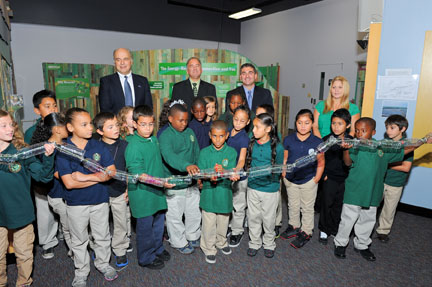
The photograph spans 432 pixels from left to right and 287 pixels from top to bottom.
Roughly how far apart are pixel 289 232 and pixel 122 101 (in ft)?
8.45

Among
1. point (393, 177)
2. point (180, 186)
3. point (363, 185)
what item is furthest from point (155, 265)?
point (393, 177)

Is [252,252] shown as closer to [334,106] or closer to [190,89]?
[334,106]

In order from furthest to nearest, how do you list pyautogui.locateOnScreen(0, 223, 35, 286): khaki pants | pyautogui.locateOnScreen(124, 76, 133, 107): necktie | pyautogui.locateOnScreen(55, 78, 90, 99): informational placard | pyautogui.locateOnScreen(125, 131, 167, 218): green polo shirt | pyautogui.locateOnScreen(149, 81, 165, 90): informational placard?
pyautogui.locateOnScreen(55, 78, 90, 99): informational placard < pyautogui.locateOnScreen(149, 81, 165, 90): informational placard < pyautogui.locateOnScreen(124, 76, 133, 107): necktie < pyautogui.locateOnScreen(125, 131, 167, 218): green polo shirt < pyautogui.locateOnScreen(0, 223, 35, 286): khaki pants

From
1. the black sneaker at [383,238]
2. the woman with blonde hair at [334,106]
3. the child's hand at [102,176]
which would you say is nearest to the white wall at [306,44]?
the woman with blonde hair at [334,106]

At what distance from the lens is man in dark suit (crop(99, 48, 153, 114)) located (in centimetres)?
330

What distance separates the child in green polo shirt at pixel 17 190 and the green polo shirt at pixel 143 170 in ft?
1.94

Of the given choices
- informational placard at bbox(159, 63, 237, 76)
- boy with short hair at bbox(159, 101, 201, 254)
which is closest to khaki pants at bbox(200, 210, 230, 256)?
boy with short hair at bbox(159, 101, 201, 254)

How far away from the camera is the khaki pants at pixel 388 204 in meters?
3.06

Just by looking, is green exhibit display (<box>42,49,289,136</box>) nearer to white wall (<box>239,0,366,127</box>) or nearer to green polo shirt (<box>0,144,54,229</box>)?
white wall (<box>239,0,366,127</box>)

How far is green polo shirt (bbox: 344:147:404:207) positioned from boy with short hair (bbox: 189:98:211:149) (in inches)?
60.1

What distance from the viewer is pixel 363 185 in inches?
104

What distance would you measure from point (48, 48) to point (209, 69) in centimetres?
568

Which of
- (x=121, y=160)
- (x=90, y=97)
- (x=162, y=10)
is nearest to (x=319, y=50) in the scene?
(x=162, y=10)

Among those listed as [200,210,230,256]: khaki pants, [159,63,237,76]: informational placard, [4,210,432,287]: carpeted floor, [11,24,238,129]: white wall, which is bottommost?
[4,210,432,287]: carpeted floor
